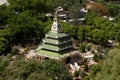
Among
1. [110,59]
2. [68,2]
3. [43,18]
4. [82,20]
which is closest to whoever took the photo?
[110,59]

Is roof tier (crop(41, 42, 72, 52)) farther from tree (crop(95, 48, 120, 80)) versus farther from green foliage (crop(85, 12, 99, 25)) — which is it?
tree (crop(95, 48, 120, 80))

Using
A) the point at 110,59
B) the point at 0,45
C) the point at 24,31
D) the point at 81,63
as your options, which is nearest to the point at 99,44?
the point at 81,63

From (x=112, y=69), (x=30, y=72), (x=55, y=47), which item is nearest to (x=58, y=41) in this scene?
(x=55, y=47)

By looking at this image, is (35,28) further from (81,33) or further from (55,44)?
(81,33)

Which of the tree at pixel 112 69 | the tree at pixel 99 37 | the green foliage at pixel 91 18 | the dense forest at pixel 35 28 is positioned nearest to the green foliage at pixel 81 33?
the dense forest at pixel 35 28

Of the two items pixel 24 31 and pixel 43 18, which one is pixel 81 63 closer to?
pixel 24 31

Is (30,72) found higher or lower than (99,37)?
higher

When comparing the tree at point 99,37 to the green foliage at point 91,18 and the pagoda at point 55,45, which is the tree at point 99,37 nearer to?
the pagoda at point 55,45
